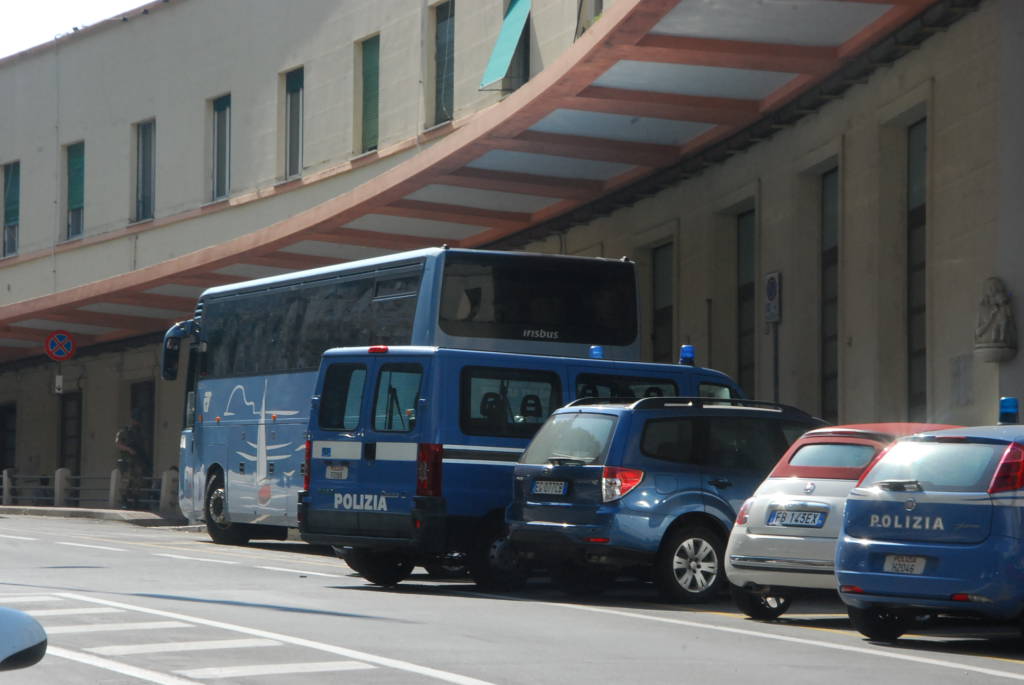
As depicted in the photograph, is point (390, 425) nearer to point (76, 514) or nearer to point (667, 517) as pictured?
point (667, 517)

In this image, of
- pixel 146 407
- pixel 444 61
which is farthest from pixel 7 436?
pixel 444 61

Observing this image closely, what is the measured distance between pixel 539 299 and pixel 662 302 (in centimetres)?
777

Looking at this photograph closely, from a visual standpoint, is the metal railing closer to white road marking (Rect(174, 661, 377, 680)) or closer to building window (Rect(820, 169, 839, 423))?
building window (Rect(820, 169, 839, 423))

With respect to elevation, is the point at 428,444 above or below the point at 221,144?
below

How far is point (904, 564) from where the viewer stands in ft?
38.8

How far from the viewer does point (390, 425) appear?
55.5 ft

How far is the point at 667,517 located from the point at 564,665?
5.00m

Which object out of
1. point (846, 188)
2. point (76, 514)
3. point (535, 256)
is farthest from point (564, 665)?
point (76, 514)

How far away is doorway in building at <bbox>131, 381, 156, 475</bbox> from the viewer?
4309 cm

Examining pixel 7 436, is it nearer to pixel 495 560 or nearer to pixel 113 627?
pixel 495 560

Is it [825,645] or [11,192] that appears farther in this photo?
[11,192]

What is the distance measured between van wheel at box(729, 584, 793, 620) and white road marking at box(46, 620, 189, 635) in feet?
14.3

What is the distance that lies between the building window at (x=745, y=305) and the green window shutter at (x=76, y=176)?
23.7m

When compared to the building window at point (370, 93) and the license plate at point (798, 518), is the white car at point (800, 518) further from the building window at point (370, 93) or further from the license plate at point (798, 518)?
the building window at point (370, 93)
